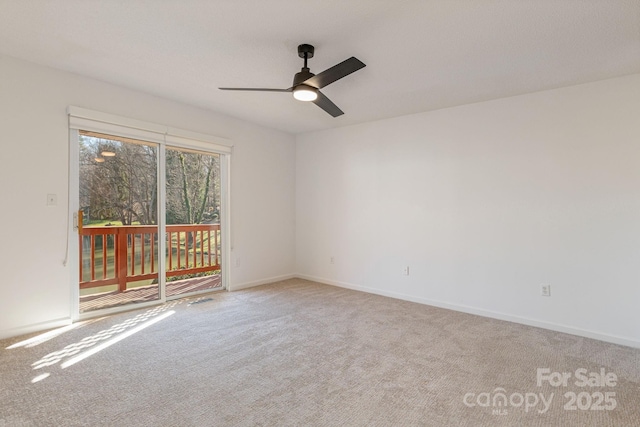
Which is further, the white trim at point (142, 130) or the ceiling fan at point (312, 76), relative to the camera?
the white trim at point (142, 130)

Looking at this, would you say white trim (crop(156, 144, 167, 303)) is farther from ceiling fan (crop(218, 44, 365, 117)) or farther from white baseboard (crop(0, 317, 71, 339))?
ceiling fan (crop(218, 44, 365, 117))

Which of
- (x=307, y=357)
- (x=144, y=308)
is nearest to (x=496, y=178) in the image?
(x=307, y=357)

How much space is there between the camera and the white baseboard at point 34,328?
9.23 feet

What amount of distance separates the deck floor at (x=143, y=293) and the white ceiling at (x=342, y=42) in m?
2.41

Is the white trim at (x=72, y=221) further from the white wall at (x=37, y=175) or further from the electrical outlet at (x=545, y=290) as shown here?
the electrical outlet at (x=545, y=290)

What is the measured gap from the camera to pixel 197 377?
7.21 feet

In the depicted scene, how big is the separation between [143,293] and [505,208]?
442 centimetres

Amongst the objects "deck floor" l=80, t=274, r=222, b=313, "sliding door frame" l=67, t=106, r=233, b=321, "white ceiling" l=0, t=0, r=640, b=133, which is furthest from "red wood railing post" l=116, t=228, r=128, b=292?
"white ceiling" l=0, t=0, r=640, b=133

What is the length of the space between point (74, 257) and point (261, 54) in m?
2.73

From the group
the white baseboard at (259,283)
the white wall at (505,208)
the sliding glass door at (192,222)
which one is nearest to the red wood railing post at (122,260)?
the sliding glass door at (192,222)

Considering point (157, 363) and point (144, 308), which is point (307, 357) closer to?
point (157, 363)

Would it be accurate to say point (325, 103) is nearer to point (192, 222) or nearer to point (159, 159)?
point (159, 159)

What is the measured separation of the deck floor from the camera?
138 inches

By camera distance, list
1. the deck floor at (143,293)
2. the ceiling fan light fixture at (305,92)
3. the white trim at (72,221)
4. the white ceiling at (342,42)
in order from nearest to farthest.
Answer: the white ceiling at (342,42) < the ceiling fan light fixture at (305,92) < the white trim at (72,221) < the deck floor at (143,293)
